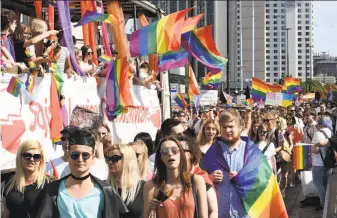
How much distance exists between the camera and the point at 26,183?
4562 mm

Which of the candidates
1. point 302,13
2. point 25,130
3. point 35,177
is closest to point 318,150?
point 25,130

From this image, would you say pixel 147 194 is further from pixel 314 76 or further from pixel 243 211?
pixel 314 76

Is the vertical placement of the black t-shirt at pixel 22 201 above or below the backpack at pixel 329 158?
above

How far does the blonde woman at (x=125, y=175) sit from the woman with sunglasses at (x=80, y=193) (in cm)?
52

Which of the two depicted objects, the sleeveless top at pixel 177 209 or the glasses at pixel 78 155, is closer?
the glasses at pixel 78 155

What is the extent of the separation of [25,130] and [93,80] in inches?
82.1

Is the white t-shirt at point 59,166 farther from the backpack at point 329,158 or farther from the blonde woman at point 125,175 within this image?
the backpack at point 329,158

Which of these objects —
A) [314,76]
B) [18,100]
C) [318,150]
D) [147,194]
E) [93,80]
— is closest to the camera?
[147,194]

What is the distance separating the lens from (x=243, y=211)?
5.79 meters

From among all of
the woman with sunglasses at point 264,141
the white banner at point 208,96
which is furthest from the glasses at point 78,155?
the white banner at point 208,96

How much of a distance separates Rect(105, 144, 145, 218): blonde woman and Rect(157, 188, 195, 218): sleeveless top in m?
0.25

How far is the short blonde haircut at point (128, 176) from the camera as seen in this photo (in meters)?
4.70

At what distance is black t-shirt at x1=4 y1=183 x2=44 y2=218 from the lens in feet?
14.2

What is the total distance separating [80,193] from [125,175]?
2.61ft
